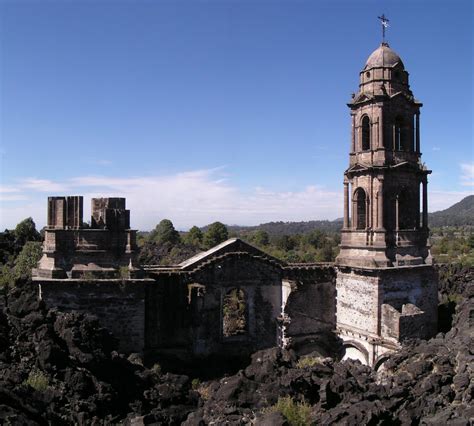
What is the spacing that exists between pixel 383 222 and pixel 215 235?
120 feet

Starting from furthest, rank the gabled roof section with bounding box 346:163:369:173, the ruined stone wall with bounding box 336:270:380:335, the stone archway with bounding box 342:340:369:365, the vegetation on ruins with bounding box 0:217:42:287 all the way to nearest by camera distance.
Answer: the vegetation on ruins with bounding box 0:217:42:287
the gabled roof section with bounding box 346:163:369:173
the stone archway with bounding box 342:340:369:365
the ruined stone wall with bounding box 336:270:380:335

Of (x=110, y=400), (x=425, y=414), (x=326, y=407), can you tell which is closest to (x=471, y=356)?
(x=425, y=414)

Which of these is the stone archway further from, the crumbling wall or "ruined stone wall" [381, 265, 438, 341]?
"ruined stone wall" [381, 265, 438, 341]

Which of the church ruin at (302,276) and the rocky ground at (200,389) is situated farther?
the church ruin at (302,276)

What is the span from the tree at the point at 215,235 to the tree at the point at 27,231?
17935 mm

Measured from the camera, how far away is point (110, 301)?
67.7 ft

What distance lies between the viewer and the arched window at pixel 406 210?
83.9ft

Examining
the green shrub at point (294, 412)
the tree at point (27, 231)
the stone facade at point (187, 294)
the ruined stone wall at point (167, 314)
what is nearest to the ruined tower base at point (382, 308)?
the stone facade at point (187, 294)

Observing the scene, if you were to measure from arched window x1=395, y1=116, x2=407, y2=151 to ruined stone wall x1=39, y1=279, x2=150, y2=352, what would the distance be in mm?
13727

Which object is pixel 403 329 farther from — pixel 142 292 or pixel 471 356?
pixel 142 292

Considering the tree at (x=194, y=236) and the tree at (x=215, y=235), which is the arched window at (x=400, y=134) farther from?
the tree at (x=194, y=236)

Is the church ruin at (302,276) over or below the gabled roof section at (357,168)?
below

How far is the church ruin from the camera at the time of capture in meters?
20.9

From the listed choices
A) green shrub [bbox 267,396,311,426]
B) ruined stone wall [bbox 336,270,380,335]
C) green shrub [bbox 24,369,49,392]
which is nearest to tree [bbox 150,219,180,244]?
ruined stone wall [bbox 336,270,380,335]
